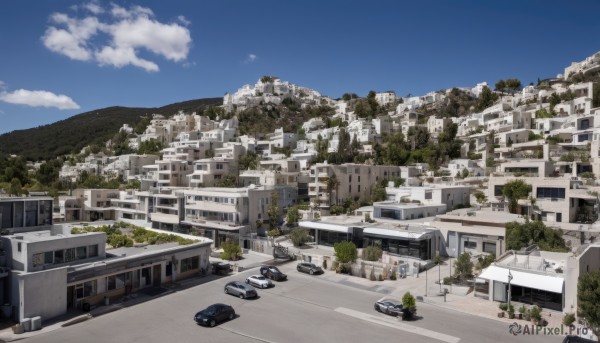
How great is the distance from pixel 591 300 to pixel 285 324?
1490 cm

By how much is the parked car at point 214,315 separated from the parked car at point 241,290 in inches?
142

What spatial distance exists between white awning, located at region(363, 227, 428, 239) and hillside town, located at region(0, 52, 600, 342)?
0.42 feet

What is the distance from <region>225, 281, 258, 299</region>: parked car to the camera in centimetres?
2712

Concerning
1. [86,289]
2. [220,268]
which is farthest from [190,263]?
[86,289]

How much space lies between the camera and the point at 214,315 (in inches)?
878

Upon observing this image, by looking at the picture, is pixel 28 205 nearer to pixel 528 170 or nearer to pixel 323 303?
pixel 323 303

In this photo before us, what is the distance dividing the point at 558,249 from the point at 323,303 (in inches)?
749

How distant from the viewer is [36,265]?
23.3m

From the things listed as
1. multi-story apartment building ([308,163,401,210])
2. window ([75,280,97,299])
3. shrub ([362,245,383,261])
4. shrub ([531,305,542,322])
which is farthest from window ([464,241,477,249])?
window ([75,280,97,299])

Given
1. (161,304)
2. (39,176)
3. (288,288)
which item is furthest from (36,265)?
(39,176)

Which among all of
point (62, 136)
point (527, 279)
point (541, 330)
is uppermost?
point (62, 136)

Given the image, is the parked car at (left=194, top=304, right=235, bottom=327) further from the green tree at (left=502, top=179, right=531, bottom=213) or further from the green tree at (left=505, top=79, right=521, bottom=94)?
the green tree at (left=505, top=79, right=521, bottom=94)

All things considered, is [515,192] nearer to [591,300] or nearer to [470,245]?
[470,245]

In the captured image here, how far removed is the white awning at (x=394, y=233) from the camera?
116 ft
